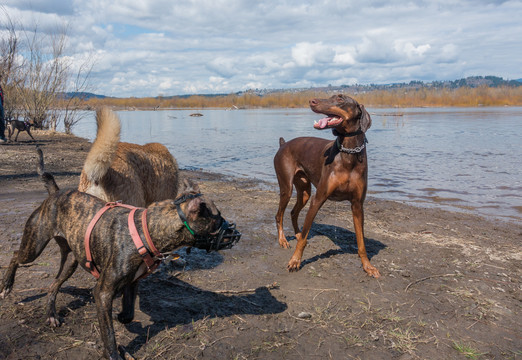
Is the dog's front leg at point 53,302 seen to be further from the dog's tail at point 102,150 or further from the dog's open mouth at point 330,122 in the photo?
the dog's open mouth at point 330,122

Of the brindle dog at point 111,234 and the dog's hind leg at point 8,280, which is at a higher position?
the brindle dog at point 111,234

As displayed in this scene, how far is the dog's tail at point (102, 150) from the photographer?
13.9 feet

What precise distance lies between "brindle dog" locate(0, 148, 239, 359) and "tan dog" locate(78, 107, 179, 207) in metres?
0.54

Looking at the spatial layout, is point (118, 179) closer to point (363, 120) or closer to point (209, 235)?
point (209, 235)

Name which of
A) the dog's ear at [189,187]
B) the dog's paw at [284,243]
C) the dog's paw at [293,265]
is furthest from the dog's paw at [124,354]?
the dog's paw at [284,243]

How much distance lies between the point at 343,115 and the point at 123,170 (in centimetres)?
293

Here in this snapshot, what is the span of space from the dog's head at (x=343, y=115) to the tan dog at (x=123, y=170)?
2.29 meters

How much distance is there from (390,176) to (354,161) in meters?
9.84

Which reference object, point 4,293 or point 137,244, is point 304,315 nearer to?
point 137,244

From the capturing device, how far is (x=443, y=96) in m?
115

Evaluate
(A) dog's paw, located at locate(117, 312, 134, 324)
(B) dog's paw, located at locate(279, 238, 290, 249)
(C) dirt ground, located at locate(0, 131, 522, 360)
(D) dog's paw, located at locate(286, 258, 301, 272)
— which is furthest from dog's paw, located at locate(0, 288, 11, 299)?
(B) dog's paw, located at locate(279, 238, 290, 249)

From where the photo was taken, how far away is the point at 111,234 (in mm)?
3398

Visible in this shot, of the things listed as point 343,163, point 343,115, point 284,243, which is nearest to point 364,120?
point 343,115

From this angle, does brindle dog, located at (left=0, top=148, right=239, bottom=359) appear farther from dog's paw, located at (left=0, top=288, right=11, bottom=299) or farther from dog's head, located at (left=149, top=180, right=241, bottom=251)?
dog's paw, located at (left=0, top=288, right=11, bottom=299)
